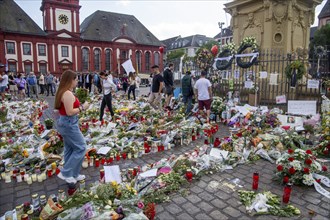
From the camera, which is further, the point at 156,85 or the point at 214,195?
the point at 156,85

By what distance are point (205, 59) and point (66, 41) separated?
3383 centimetres

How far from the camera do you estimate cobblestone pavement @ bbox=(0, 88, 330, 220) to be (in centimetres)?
342

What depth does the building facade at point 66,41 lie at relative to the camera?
3650 centimetres

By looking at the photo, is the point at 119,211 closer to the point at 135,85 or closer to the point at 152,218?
the point at 152,218

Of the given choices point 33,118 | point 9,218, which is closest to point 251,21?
point 33,118

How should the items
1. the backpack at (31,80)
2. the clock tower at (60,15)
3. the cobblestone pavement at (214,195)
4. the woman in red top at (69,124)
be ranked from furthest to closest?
the clock tower at (60,15)
the backpack at (31,80)
the woman in red top at (69,124)
the cobblestone pavement at (214,195)

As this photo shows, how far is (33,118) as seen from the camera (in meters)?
9.44

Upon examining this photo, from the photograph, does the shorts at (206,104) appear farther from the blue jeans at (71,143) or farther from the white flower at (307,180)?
the blue jeans at (71,143)

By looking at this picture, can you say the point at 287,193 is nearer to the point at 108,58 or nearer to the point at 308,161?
the point at 308,161

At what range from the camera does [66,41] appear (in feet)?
132

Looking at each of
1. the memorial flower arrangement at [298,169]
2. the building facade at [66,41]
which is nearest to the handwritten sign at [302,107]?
the memorial flower arrangement at [298,169]

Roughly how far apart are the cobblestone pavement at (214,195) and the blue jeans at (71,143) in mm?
408

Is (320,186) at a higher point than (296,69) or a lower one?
lower

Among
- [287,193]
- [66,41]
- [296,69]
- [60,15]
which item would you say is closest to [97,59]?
[66,41]
